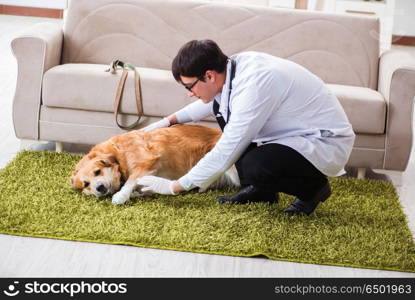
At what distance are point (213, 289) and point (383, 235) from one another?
86cm

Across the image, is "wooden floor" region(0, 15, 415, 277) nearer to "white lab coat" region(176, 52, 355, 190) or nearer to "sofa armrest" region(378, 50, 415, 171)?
"white lab coat" region(176, 52, 355, 190)

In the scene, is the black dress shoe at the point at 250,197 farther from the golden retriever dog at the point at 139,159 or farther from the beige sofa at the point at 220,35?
the beige sofa at the point at 220,35

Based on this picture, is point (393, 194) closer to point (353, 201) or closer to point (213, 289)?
point (353, 201)

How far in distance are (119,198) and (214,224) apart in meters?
0.45

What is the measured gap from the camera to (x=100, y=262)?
7.25 ft

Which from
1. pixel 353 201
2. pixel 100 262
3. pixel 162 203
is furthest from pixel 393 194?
pixel 100 262

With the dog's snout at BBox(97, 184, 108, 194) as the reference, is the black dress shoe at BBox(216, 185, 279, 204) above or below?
below

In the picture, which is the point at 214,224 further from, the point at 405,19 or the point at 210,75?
the point at 405,19

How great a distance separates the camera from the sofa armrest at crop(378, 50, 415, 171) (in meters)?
3.23

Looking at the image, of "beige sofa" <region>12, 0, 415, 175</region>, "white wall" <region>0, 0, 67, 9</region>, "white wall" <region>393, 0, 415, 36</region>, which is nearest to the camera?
"beige sofa" <region>12, 0, 415, 175</region>

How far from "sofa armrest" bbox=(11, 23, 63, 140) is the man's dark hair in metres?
1.18

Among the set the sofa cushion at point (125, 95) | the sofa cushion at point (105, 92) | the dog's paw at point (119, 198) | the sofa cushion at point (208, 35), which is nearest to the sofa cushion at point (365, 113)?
the sofa cushion at point (125, 95)

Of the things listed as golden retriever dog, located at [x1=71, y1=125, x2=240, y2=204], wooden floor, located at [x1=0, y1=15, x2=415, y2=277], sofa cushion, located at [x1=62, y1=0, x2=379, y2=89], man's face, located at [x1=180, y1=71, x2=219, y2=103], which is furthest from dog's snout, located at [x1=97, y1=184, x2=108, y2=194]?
sofa cushion, located at [x1=62, y1=0, x2=379, y2=89]

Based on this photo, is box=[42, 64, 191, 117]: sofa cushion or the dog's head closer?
the dog's head
